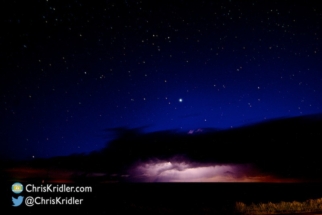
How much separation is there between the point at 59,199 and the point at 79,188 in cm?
117

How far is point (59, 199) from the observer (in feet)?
34.2

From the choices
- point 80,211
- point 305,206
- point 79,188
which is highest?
point 79,188

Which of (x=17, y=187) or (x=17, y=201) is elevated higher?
(x=17, y=187)

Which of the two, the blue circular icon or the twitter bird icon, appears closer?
the twitter bird icon

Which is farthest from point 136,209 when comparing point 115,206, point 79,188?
point 79,188

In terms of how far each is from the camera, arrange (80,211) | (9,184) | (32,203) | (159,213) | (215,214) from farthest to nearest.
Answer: (159,213)
(215,214)
(80,211)
(9,184)
(32,203)

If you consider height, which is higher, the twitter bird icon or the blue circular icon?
the blue circular icon

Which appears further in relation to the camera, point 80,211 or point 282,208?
point 282,208

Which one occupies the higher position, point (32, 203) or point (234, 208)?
point (32, 203)

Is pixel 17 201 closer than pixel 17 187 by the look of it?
Yes

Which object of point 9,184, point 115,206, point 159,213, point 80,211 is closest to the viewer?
point 9,184

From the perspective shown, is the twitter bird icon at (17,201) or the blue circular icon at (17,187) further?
the blue circular icon at (17,187)

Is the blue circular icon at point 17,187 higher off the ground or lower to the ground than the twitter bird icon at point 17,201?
higher

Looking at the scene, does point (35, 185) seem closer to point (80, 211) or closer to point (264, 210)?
point (80, 211)
